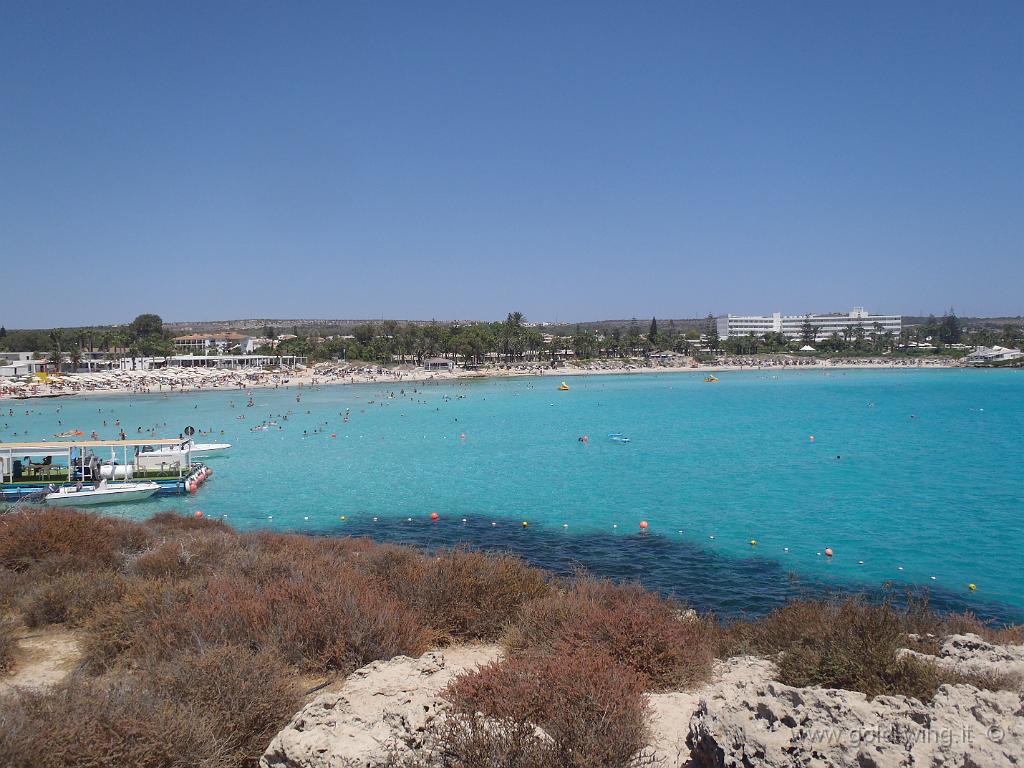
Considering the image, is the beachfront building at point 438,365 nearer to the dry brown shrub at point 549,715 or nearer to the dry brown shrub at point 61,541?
the dry brown shrub at point 61,541

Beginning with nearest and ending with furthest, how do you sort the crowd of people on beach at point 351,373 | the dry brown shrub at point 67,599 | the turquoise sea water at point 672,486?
the dry brown shrub at point 67,599
the turquoise sea water at point 672,486
the crowd of people on beach at point 351,373

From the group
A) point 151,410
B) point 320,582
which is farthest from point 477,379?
point 320,582

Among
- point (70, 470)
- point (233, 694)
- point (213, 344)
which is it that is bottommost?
point (70, 470)

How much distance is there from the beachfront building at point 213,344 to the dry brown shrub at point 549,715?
483 feet

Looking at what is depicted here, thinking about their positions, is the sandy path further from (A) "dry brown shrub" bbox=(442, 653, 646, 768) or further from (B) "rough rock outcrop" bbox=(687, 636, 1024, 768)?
(B) "rough rock outcrop" bbox=(687, 636, 1024, 768)

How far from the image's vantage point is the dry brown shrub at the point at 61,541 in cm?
1148

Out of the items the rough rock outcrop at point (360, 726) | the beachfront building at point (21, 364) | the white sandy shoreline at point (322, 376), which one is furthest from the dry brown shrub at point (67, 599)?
the beachfront building at point (21, 364)

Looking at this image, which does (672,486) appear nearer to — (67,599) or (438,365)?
(67,599)

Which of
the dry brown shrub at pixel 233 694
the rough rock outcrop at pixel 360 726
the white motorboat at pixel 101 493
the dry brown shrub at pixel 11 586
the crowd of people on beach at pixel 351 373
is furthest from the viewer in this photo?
the crowd of people on beach at pixel 351 373

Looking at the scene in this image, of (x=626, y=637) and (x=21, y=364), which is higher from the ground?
(x=21, y=364)

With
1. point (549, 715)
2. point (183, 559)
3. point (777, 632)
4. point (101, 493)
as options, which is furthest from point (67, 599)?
point (101, 493)

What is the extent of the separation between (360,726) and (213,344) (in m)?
165

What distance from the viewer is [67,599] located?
972 centimetres

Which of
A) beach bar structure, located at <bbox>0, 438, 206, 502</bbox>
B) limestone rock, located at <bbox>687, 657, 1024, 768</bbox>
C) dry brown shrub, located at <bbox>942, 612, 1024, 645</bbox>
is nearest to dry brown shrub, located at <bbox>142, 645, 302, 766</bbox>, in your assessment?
limestone rock, located at <bbox>687, 657, 1024, 768</bbox>
